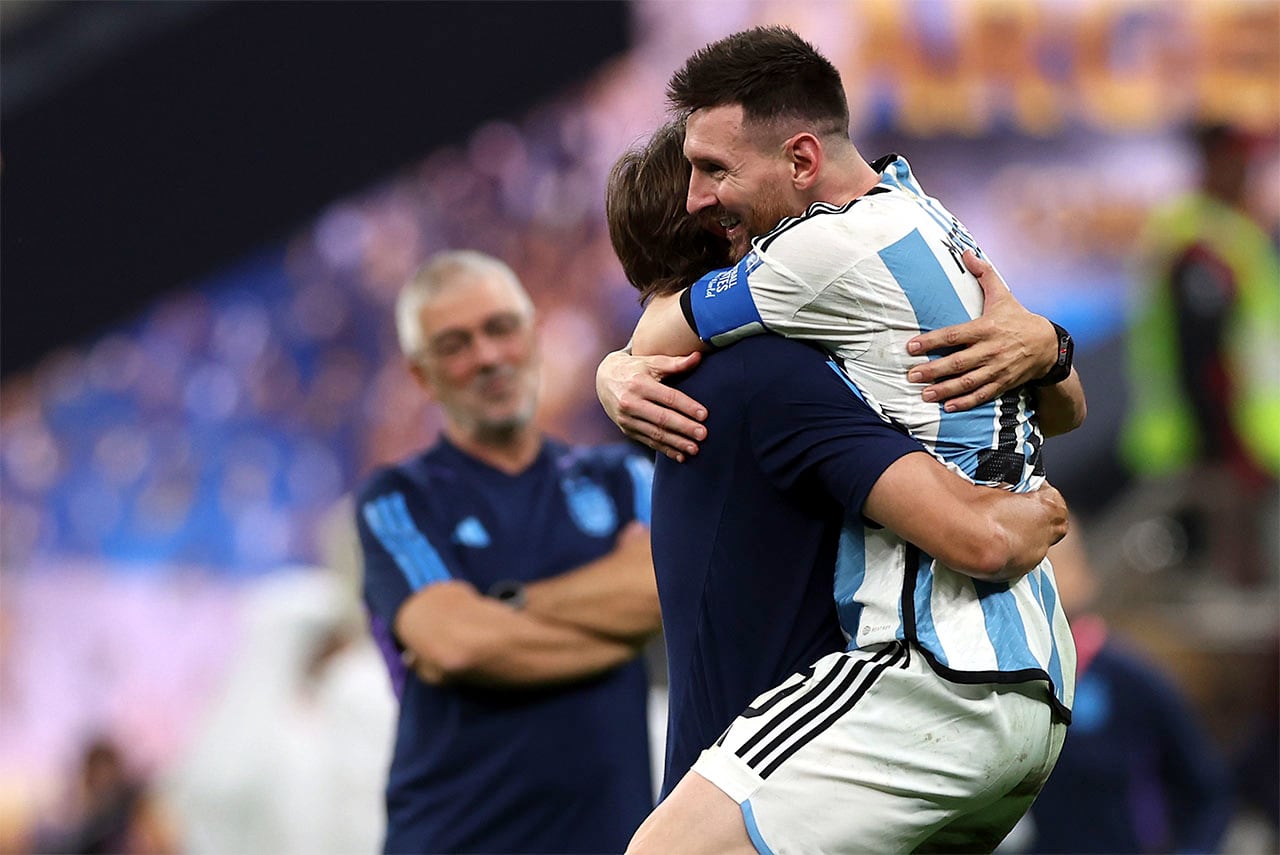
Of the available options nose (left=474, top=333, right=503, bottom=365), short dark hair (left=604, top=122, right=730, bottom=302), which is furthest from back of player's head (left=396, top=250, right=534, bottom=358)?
short dark hair (left=604, top=122, right=730, bottom=302)

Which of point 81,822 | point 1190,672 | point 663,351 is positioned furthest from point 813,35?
point 663,351

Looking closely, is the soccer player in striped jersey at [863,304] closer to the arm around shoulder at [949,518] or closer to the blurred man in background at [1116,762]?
the arm around shoulder at [949,518]

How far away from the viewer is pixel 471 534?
378cm

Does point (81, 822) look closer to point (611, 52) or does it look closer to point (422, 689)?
point (611, 52)

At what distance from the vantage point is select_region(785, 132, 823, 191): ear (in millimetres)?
2613

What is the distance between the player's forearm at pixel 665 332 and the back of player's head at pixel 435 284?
1255mm

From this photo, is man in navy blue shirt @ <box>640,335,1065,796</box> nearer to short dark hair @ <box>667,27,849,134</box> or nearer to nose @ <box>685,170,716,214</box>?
nose @ <box>685,170,716,214</box>

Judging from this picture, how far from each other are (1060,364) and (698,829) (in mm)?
922

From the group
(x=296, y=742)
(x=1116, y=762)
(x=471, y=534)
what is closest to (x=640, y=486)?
(x=471, y=534)

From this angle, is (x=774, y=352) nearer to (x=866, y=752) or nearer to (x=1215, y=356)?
(x=866, y=752)

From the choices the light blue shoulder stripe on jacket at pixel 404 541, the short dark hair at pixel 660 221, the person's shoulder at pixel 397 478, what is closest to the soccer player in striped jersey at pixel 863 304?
the short dark hair at pixel 660 221

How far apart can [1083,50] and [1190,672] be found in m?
3.84

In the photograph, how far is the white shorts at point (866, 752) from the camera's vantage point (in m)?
2.39

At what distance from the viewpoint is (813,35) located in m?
10.2
